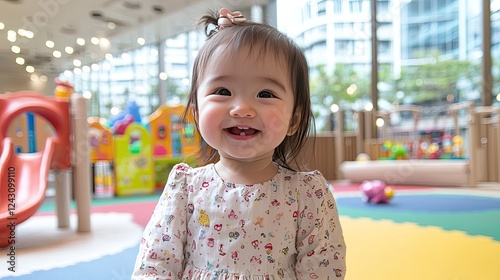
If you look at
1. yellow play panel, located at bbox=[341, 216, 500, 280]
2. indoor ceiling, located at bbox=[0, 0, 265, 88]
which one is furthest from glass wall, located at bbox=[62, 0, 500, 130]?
yellow play panel, located at bbox=[341, 216, 500, 280]

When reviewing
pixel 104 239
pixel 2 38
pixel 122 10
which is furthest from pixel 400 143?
pixel 2 38

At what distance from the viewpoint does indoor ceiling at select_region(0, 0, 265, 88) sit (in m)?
1.75

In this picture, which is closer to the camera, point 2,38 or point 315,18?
point 2,38

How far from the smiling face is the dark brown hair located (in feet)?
0.05

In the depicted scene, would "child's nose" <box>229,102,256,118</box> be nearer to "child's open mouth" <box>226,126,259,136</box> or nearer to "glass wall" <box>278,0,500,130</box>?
"child's open mouth" <box>226,126,259,136</box>

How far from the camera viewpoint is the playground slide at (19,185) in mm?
1410

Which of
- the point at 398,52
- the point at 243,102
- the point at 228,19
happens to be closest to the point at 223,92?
the point at 243,102

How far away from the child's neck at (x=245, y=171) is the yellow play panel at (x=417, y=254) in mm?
475

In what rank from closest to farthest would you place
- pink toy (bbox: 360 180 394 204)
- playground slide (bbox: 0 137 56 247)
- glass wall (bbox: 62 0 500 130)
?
playground slide (bbox: 0 137 56 247) < pink toy (bbox: 360 180 394 204) < glass wall (bbox: 62 0 500 130)

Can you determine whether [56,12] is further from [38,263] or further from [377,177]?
[377,177]

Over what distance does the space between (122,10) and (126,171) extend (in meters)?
1.29

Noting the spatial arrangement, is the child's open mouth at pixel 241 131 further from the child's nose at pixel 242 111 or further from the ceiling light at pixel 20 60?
the ceiling light at pixel 20 60

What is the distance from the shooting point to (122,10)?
2.82 metres

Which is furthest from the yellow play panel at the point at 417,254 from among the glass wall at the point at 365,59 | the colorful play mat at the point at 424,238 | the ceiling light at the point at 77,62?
the glass wall at the point at 365,59
